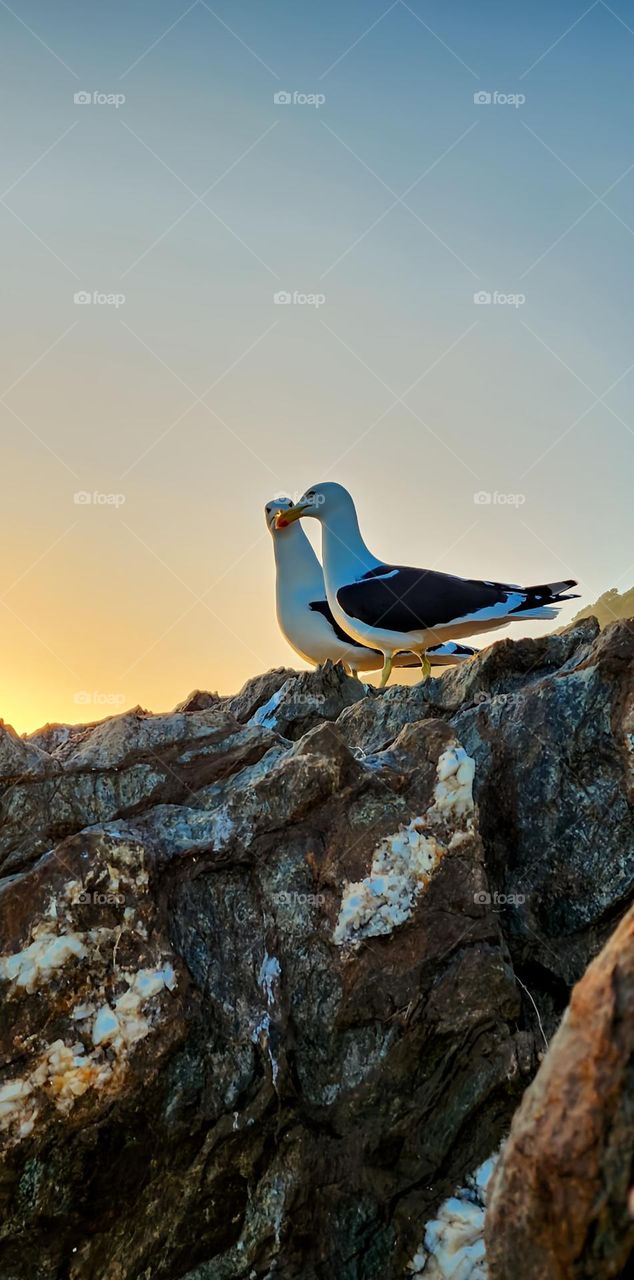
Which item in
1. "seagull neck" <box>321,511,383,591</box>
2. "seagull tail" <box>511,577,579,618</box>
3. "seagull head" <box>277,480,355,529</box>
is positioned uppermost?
"seagull head" <box>277,480,355,529</box>

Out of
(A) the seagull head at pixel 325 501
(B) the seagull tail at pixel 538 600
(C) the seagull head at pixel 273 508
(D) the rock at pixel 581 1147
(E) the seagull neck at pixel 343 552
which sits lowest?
(D) the rock at pixel 581 1147

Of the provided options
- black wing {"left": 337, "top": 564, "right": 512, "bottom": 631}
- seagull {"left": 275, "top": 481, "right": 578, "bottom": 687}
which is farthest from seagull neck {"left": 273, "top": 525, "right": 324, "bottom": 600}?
black wing {"left": 337, "top": 564, "right": 512, "bottom": 631}

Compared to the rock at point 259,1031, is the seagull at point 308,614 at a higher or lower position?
higher

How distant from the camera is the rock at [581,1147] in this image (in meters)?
3.36

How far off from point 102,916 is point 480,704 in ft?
10.4

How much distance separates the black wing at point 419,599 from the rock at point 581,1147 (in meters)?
9.26

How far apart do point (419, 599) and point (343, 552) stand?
211 cm

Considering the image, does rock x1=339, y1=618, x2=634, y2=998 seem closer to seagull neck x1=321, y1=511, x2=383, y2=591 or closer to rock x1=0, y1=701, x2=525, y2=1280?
rock x1=0, y1=701, x2=525, y2=1280

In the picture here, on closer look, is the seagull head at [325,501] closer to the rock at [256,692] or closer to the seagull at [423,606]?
the seagull at [423,606]

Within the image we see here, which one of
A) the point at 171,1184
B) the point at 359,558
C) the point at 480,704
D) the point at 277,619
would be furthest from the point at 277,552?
the point at 171,1184

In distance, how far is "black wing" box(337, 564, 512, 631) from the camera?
12.9 metres

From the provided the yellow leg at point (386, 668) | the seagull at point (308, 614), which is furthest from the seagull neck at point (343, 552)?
the yellow leg at point (386, 668)

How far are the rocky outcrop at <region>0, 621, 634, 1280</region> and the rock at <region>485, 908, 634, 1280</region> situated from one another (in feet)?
7.13

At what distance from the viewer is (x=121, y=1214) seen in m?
5.54
